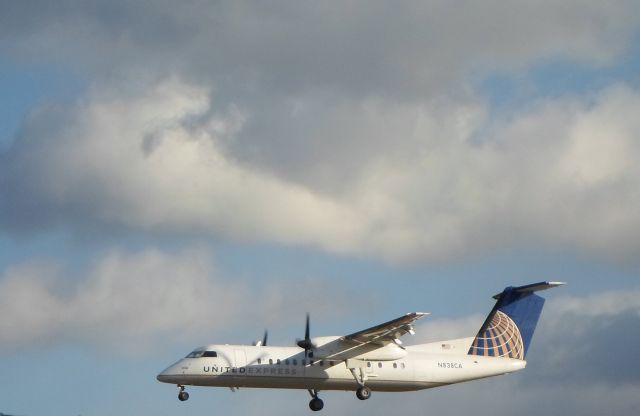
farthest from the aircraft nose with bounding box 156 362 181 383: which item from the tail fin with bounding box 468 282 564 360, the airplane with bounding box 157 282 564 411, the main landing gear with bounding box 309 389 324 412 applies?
the tail fin with bounding box 468 282 564 360

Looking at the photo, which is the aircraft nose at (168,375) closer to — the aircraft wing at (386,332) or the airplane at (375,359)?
the airplane at (375,359)

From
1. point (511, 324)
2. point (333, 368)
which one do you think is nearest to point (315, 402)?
point (333, 368)

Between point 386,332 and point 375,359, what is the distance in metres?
2.07

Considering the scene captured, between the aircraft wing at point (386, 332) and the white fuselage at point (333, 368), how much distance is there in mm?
1059

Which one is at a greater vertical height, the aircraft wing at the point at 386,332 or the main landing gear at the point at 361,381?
the aircraft wing at the point at 386,332

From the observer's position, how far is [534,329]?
214 feet

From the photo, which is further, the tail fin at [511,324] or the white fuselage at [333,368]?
the tail fin at [511,324]

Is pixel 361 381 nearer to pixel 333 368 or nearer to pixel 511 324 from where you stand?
pixel 333 368

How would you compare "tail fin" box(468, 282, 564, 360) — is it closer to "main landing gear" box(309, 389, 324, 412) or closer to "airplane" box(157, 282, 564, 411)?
"airplane" box(157, 282, 564, 411)

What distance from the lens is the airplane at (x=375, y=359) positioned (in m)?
57.5

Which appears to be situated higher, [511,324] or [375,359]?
[511,324]

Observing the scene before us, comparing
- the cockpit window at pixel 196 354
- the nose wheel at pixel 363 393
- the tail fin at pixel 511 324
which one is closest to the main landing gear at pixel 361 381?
the nose wheel at pixel 363 393

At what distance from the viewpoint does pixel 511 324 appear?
212 ft

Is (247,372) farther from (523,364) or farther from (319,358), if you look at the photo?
(523,364)
